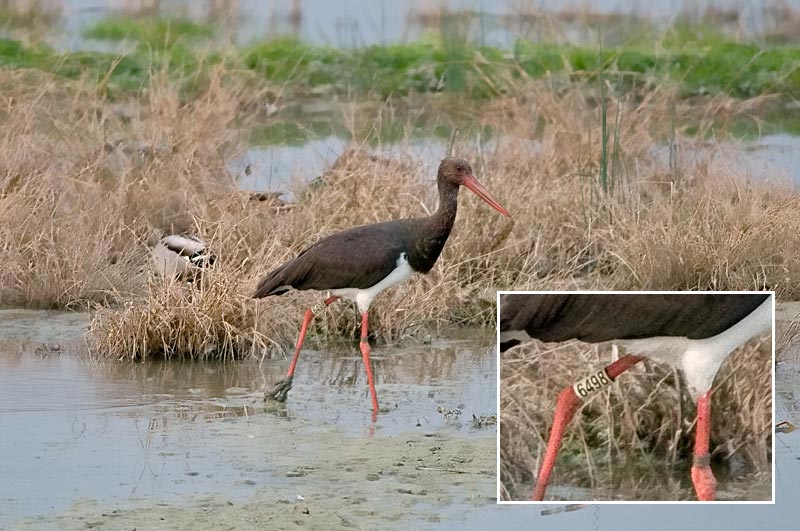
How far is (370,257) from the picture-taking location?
759 cm

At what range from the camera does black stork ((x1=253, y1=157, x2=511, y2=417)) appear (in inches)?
300

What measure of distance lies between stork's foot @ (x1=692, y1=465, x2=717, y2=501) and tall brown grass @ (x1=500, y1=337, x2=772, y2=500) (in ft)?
0.50

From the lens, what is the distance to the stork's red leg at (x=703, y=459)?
3.38 m

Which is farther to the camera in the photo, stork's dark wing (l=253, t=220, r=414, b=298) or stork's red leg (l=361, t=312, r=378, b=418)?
stork's dark wing (l=253, t=220, r=414, b=298)

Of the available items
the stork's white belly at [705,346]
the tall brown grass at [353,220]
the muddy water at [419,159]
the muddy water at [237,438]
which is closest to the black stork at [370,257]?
the muddy water at [237,438]

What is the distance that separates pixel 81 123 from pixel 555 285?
4.42 m

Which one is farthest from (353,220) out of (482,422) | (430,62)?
(430,62)

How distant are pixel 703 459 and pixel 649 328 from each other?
31 cm

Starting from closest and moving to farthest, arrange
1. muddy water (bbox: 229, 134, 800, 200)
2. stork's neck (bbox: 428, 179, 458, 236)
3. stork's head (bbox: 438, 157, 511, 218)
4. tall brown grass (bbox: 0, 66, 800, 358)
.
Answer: stork's neck (bbox: 428, 179, 458, 236) → stork's head (bbox: 438, 157, 511, 218) → tall brown grass (bbox: 0, 66, 800, 358) → muddy water (bbox: 229, 134, 800, 200)

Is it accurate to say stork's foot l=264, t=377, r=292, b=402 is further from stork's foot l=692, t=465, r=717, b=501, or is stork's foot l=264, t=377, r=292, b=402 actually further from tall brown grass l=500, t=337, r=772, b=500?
stork's foot l=692, t=465, r=717, b=501

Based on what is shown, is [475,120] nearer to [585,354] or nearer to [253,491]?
[253,491]

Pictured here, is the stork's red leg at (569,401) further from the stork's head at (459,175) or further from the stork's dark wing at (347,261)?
the stork's head at (459,175)

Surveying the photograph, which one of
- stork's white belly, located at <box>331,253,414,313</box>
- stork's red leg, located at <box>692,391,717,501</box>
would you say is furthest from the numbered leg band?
stork's white belly, located at <box>331,253,414,313</box>

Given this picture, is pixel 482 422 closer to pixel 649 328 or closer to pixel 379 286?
pixel 379 286
